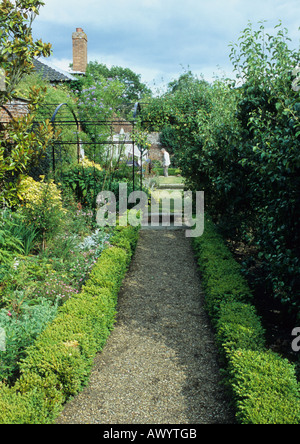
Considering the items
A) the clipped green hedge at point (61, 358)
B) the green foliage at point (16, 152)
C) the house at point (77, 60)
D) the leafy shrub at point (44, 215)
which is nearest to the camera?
the clipped green hedge at point (61, 358)

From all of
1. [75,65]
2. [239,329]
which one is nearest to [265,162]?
[239,329]

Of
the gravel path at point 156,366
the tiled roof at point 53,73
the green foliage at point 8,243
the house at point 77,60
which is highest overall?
the house at point 77,60

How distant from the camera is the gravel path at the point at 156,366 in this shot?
2.95 m

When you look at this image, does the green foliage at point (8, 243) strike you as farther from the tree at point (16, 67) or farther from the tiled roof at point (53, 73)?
the tiled roof at point (53, 73)

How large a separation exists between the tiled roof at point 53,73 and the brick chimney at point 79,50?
157cm

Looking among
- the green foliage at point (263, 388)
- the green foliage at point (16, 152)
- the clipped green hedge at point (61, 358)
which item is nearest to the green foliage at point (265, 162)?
the green foliage at point (263, 388)

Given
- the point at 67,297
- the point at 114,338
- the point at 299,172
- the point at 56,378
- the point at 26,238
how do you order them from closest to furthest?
the point at 56,378 < the point at 299,172 < the point at 114,338 < the point at 67,297 < the point at 26,238

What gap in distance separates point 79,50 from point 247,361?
20.5m

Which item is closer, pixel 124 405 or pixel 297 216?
pixel 124 405

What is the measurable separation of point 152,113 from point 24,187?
272 inches

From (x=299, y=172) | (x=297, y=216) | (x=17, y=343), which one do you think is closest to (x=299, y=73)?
(x=299, y=172)
